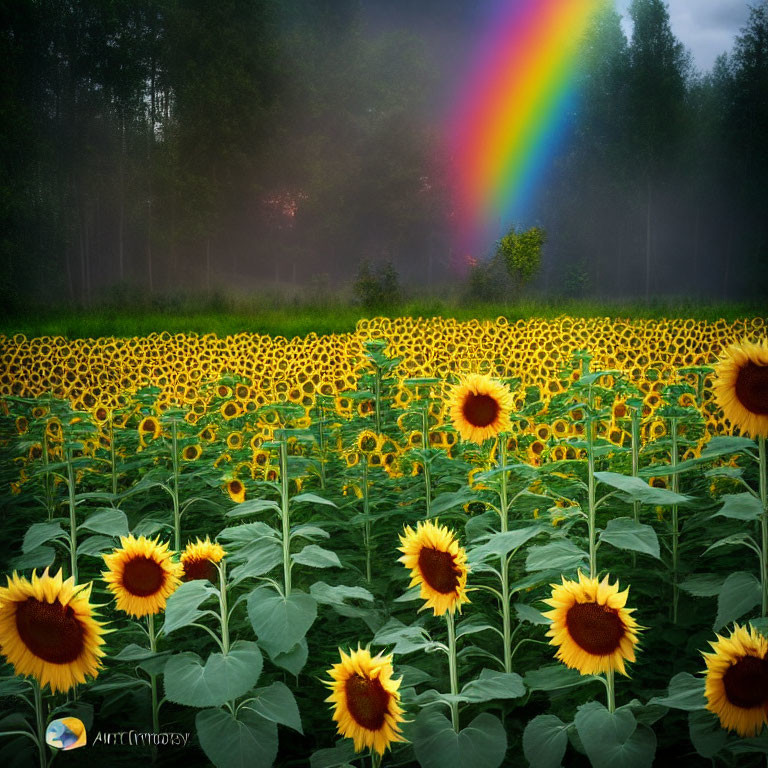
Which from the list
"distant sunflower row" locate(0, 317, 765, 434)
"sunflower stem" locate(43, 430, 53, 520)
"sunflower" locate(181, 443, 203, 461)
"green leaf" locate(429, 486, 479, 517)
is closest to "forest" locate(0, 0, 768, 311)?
"distant sunflower row" locate(0, 317, 765, 434)

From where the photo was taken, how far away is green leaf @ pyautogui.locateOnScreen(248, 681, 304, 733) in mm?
1876

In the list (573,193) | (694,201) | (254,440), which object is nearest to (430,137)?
(573,193)

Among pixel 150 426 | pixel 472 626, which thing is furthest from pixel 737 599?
pixel 150 426

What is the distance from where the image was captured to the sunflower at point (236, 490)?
11.0ft

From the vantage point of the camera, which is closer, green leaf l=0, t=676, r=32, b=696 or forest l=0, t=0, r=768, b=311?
green leaf l=0, t=676, r=32, b=696

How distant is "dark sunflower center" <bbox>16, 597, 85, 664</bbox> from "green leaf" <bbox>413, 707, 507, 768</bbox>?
788mm

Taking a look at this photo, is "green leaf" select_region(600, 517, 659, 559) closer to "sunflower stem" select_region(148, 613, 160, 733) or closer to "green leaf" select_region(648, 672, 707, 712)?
"green leaf" select_region(648, 672, 707, 712)

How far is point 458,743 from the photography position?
185 cm

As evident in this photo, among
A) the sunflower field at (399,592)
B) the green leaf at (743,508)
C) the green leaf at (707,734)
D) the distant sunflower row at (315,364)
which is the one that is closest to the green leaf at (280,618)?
the sunflower field at (399,592)

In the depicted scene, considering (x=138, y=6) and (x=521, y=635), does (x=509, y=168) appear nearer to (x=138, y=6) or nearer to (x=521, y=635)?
(x=138, y=6)

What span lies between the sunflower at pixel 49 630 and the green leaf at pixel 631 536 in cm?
119

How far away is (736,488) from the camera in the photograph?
11.1ft

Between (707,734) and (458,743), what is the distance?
0.54m

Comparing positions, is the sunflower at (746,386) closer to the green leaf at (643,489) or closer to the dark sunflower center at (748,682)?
the green leaf at (643,489)
